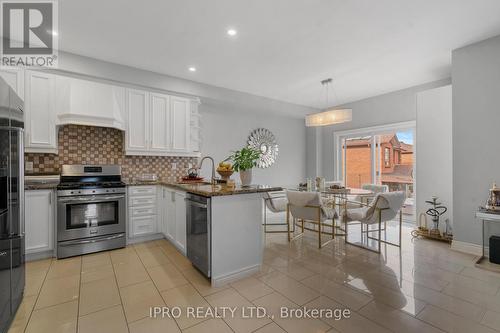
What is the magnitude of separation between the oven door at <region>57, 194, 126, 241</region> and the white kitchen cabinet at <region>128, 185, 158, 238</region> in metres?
0.14

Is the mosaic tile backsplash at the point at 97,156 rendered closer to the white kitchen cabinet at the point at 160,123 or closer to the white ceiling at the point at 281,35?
the white kitchen cabinet at the point at 160,123

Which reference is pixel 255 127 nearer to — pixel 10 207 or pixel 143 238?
pixel 143 238

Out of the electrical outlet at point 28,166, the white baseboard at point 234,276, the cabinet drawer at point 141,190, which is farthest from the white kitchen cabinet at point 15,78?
the white baseboard at point 234,276

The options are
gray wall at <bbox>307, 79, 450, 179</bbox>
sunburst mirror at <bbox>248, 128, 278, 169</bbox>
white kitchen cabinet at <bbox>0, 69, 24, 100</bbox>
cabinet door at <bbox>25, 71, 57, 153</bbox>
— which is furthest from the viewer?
sunburst mirror at <bbox>248, 128, 278, 169</bbox>

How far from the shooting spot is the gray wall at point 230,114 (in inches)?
138

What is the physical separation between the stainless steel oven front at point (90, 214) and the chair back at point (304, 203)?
243 cm

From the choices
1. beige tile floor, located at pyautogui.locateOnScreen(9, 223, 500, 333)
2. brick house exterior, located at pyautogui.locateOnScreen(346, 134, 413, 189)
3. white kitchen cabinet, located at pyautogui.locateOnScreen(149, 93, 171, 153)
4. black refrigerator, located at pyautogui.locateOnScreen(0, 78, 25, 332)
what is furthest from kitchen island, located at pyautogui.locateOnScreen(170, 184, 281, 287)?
brick house exterior, located at pyautogui.locateOnScreen(346, 134, 413, 189)

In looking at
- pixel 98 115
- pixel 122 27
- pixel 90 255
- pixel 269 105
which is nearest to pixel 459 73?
pixel 269 105

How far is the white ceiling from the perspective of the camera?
2367mm

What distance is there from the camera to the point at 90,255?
10.0 ft

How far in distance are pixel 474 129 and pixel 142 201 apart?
15.4ft

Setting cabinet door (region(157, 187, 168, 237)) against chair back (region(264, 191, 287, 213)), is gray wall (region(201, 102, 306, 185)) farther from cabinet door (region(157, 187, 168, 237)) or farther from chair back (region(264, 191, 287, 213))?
chair back (region(264, 191, 287, 213))

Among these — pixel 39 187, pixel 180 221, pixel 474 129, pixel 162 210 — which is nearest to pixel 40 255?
pixel 39 187

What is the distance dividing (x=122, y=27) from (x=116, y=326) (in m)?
2.98
